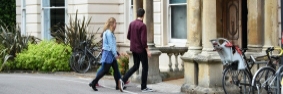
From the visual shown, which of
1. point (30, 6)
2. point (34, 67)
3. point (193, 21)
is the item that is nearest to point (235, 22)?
point (193, 21)

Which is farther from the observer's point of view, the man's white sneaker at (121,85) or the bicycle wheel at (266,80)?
the man's white sneaker at (121,85)

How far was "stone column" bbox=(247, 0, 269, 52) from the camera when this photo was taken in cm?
1384

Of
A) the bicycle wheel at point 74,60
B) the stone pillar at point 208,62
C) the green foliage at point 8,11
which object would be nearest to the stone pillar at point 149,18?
the stone pillar at point 208,62

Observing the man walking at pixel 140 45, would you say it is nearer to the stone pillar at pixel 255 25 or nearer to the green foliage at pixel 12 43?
the stone pillar at pixel 255 25

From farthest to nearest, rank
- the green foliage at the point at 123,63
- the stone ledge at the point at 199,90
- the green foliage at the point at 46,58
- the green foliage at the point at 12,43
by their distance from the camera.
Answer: the green foliage at the point at 12,43 < the green foliage at the point at 46,58 < the green foliage at the point at 123,63 < the stone ledge at the point at 199,90

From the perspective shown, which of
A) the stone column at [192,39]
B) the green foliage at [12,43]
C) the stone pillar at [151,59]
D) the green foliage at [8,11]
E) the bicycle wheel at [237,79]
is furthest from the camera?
the green foliage at [8,11]

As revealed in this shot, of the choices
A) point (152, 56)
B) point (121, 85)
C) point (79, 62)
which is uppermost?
point (152, 56)

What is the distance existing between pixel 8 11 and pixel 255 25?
1582cm

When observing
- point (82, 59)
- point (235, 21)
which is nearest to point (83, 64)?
point (82, 59)

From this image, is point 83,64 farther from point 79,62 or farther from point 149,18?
point 149,18

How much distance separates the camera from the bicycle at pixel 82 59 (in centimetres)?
1927

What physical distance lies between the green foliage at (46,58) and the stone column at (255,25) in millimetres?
7155

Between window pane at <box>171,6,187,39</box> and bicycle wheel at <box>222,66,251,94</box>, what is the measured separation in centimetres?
650

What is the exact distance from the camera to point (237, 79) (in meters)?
12.2
